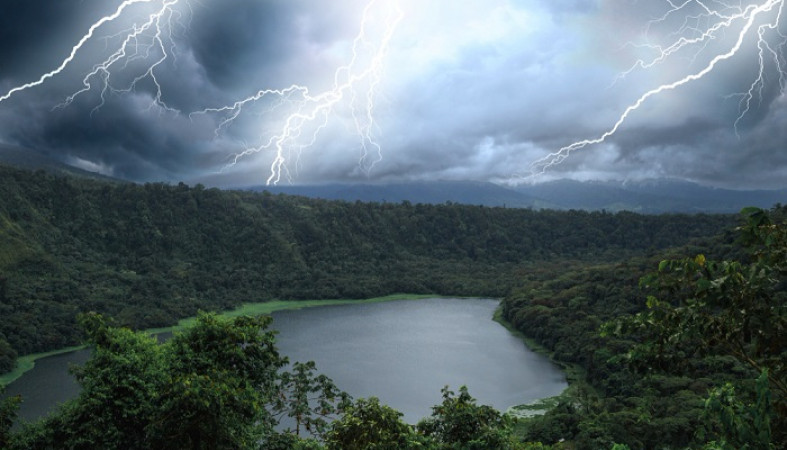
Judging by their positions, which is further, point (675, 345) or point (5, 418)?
point (5, 418)

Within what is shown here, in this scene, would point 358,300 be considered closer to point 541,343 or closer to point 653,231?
point 541,343

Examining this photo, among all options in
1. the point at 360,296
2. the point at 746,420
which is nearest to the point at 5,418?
the point at 746,420

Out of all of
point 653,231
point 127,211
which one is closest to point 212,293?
point 127,211

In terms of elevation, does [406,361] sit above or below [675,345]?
below

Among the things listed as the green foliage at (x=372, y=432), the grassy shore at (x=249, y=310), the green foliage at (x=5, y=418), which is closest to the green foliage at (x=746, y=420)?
the green foliage at (x=372, y=432)

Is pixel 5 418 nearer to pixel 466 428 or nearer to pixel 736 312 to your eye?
pixel 466 428

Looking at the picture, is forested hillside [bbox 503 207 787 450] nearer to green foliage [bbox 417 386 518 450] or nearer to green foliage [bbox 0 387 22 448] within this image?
green foliage [bbox 417 386 518 450]
